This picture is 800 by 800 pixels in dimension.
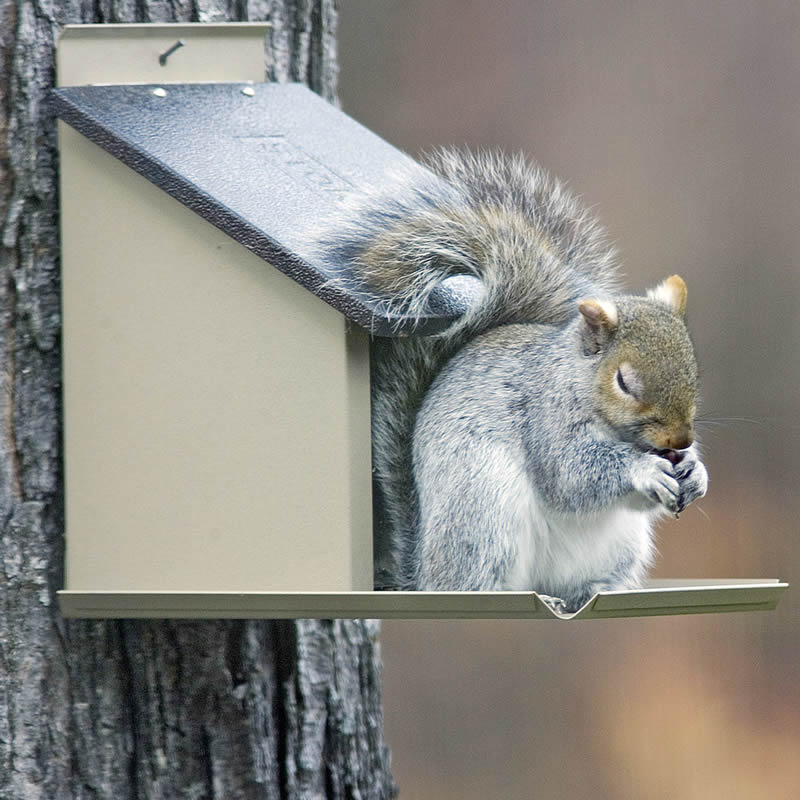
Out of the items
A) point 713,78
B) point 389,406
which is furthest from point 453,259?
point 713,78

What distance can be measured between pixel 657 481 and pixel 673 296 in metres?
0.25

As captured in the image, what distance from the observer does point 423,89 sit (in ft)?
10.4

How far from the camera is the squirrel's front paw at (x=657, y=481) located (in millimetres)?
1267

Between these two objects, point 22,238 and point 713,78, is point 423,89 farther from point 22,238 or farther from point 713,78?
point 22,238

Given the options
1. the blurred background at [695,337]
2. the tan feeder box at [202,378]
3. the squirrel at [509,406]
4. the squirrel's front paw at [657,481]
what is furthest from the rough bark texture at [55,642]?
the blurred background at [695,337]

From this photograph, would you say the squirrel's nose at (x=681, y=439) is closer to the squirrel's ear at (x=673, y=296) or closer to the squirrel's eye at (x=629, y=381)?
the squirrel's eye at (x=629, y=381)

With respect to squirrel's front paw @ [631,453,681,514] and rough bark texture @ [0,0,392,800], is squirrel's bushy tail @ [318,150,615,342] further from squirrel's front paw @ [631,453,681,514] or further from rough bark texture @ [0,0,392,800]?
rough bark texture @ [0,0,392,800]

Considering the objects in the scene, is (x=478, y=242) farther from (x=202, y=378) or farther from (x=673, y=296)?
(x=202, y=378)

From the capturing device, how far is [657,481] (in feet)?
4.18

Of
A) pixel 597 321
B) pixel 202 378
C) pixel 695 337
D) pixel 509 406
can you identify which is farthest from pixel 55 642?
pixel 695 337

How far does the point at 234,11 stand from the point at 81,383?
58cm

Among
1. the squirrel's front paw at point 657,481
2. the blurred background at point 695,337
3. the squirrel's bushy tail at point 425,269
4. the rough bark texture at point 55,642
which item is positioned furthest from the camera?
the blurred background at point 695,337

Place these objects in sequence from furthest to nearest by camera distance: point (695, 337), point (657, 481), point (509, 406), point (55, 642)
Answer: point (695, 337), point (55, 642), point (509, 406), point (657, 481)

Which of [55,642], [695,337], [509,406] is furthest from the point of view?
[695,337]
